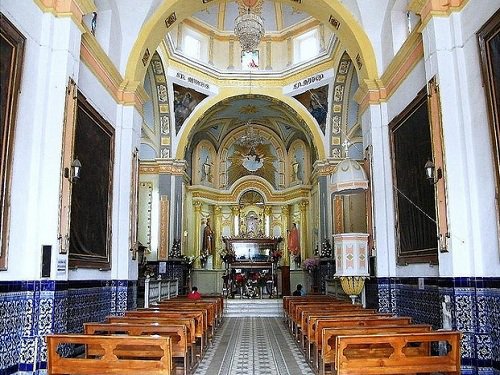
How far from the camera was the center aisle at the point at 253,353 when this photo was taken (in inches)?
256

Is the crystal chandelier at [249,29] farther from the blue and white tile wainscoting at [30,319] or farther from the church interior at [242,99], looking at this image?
the blue and white tile wainscoting at [30,319]

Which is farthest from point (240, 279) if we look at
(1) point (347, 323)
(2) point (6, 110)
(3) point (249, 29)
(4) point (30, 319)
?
(2) point (6, 110)

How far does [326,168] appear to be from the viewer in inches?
672

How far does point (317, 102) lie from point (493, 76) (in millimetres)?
11639

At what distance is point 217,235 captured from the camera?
2227 cm

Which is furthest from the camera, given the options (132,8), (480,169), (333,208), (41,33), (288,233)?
(288,233)

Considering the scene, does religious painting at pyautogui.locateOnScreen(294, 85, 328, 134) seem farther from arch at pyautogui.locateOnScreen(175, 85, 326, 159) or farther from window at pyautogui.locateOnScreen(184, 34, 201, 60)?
window at pyautogui.locateOnScreen(184, 34, 201, 60)

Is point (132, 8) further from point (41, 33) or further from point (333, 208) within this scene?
point (333, 208)

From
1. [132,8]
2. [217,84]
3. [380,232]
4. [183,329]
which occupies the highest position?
[217,84]

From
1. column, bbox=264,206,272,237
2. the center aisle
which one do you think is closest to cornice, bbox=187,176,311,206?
column, bbox=264,206,272,237

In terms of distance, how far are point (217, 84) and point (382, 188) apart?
9.73 m

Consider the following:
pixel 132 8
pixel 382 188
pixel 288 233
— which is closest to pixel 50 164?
pixel 132 8

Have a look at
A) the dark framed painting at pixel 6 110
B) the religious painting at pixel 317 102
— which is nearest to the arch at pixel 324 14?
the dark framed painting at pixel 6 110

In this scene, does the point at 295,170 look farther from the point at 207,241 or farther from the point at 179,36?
the point at 179,36
